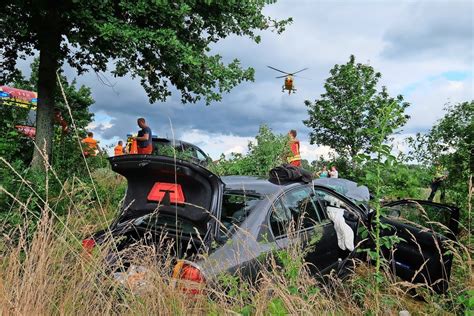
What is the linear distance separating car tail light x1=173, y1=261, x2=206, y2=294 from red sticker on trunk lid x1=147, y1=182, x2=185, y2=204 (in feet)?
2.23

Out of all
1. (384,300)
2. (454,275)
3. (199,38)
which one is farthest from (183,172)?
(199,38)

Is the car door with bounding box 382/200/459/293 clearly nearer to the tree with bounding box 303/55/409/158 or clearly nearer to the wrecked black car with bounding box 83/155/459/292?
the wrecked black car with bounding box 83/155/459/292

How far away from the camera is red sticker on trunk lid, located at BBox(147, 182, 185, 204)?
11.9ft

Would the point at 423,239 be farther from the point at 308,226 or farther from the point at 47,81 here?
the point at 47,81

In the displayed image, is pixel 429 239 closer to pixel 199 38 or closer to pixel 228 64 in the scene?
pixel 228 64

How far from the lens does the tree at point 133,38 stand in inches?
270

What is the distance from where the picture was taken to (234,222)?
12.0ft

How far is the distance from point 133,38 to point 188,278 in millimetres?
4849

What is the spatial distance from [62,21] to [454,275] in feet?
25.2

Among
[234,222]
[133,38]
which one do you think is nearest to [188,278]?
[234,222]

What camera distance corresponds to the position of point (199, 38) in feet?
27.5

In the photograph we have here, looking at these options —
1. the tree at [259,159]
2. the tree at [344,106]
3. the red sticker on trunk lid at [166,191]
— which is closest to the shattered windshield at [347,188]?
the tree at [259,159]

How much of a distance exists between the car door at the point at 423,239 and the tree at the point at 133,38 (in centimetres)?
439

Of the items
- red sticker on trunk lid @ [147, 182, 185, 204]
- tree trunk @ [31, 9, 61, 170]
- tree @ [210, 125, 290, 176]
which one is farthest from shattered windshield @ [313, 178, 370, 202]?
tree trunk @ [31, 9, 61, 170]
